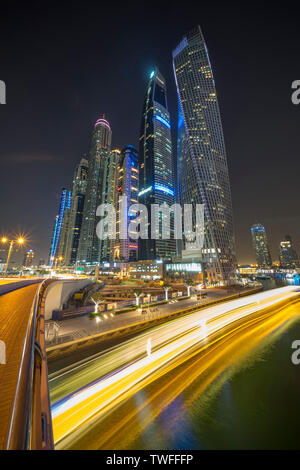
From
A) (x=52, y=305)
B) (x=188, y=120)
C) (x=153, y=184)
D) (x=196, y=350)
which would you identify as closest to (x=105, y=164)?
(x=153, y=184)

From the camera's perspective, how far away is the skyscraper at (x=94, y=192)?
161000 millimetres

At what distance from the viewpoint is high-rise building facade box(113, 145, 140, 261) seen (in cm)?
14200

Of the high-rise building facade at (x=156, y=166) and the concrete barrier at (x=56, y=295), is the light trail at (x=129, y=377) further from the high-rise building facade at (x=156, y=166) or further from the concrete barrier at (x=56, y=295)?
the high-rise building facade at (x=156, y=166)

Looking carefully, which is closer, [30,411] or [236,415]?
[30,411]

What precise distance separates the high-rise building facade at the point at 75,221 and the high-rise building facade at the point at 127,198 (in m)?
50.0

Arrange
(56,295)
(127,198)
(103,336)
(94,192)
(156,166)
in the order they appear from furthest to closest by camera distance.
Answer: (94,192) → (127,198) → (156,166) → (56,295) → (103,336)

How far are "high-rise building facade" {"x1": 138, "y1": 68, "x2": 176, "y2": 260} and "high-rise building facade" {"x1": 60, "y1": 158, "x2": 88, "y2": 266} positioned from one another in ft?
251

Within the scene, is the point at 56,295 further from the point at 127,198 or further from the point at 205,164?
the point at 127,198

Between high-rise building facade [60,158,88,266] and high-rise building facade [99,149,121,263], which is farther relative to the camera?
high-rise building facade [60,158,88,266]

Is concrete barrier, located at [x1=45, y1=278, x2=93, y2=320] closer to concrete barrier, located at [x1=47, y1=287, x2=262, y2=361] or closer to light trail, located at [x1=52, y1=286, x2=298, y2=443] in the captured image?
concrete barrier, located at [x1=47, y1=287, x2=262, y2=361]

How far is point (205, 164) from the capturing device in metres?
82.0

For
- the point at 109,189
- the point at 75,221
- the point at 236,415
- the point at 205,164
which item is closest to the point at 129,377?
the point at 236,415

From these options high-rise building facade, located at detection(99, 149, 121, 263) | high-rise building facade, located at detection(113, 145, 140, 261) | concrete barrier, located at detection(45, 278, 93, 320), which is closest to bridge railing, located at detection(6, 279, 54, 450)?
concrete barrier, located at detection(45, 278, 93, 320)

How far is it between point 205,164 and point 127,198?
284ft
